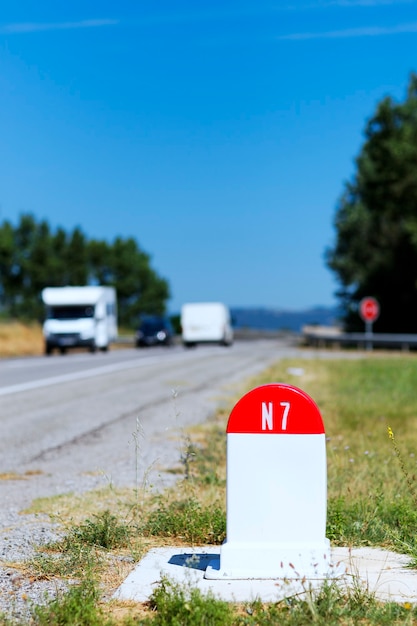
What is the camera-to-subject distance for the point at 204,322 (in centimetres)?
4800

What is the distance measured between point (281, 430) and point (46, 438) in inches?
280

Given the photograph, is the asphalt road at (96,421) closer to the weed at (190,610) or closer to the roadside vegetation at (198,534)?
the roadside vegetation at (198,534)

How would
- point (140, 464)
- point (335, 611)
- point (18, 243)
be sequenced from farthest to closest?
point (18, 243) → point (140, 464) → point (335, 611)

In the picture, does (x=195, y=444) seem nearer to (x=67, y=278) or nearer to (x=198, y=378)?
(x=198, y=378)

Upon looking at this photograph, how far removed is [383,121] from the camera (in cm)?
5241

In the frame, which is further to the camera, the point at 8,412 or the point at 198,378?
the point at 198,378

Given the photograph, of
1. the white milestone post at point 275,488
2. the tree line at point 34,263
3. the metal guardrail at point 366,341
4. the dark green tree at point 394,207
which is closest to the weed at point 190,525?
the white milestone post at point 275,488

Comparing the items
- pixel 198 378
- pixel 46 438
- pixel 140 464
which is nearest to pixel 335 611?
pixel 140 464

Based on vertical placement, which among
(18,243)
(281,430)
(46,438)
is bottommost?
(46,438)

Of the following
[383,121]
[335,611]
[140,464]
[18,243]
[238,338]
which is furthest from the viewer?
[18,243]

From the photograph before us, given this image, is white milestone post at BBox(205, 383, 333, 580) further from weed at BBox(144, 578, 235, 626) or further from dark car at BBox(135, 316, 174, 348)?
dark car at BBox(135, 316, 174, 348)

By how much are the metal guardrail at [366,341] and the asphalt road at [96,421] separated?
17.5 meters

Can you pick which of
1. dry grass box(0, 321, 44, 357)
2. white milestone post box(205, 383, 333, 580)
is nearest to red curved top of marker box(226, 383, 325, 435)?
white milestone post box(205, 383, 333, 580)

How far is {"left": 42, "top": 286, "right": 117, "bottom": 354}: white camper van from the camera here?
39.2 meters
